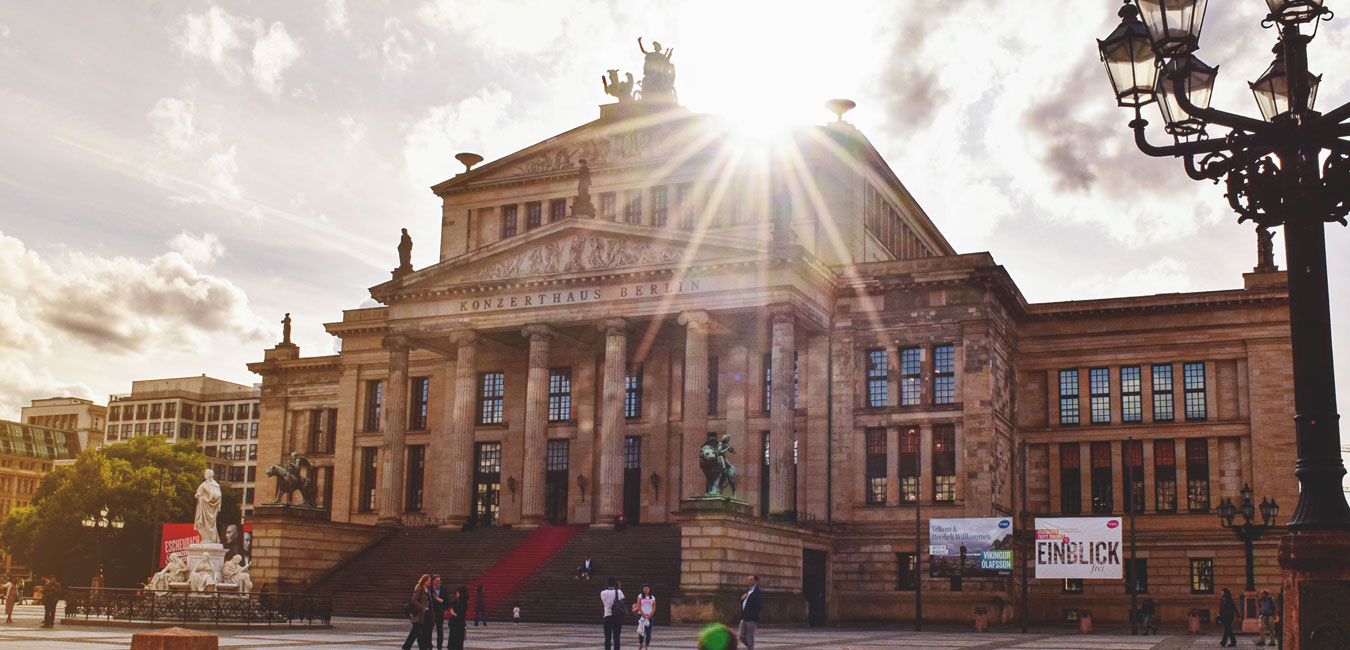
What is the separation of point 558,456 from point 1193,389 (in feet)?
97.9

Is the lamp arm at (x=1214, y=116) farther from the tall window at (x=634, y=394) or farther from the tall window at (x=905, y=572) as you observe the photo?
the tall window at (x=634, y=394)

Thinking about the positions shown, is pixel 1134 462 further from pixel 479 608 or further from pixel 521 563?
pixel 479 608

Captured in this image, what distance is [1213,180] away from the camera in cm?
1211

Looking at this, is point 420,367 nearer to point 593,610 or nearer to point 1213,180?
point 593,610

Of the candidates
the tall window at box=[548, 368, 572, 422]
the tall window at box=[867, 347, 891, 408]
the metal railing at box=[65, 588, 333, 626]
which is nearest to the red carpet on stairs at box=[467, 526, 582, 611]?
the tall window at box=[548, 368, 572, 422]

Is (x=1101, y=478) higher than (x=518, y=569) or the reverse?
higher

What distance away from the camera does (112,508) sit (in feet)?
278

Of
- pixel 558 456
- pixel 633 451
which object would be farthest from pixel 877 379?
pixel 558 456

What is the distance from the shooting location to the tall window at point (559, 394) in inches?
2506

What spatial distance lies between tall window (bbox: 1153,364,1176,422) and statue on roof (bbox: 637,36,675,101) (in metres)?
26.4

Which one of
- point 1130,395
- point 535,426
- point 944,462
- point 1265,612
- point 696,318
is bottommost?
point 1265,612

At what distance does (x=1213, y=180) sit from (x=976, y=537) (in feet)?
121

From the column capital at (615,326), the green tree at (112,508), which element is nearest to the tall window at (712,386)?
the column capital at (615,326)

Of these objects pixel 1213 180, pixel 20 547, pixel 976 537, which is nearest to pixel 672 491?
pixel 976 537
